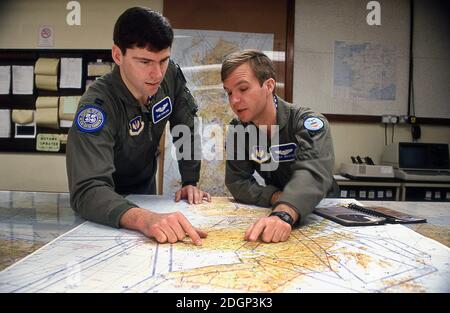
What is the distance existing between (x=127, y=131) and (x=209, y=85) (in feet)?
5.53

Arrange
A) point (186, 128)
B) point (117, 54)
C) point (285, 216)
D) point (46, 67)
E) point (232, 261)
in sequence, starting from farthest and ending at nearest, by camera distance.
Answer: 1. point (46, 67)
2. point (186, 128)
3. point (117, 54)
4. point (285, 216)
5. point (232, 261)

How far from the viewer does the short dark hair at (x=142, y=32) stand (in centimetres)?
109

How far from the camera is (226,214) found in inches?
43.8

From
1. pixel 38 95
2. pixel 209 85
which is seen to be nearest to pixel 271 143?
pixel 209 85

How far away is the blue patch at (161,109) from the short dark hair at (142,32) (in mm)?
255

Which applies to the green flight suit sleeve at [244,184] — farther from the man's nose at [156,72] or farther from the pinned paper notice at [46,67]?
the pinned paper notice at [46,67]

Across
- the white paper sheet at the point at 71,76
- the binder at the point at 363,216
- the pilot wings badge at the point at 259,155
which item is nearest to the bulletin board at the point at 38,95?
the white paper sheet at the point at 71,76

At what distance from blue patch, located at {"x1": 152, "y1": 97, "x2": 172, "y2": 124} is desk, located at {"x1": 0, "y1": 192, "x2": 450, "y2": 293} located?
48 centimetres

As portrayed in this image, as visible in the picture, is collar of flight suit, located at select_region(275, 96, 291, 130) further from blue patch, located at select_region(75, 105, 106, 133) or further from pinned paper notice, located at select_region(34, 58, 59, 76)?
pinned paper notice, located at select_region(34, 58, 59, 76)

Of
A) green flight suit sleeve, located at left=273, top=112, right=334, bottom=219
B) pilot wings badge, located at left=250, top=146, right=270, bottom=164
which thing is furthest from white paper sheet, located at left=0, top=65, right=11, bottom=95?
green flight suit sleeve, located at left=273, top=112, right=334, bottom=219

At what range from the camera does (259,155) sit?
1.41m

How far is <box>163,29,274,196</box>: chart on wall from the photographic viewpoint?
2.79 metres

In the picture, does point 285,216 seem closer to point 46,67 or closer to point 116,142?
point 116,142

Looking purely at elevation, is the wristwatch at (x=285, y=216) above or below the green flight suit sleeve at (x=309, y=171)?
below
